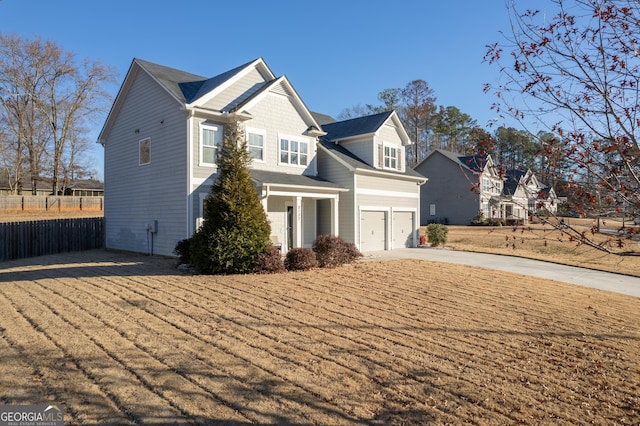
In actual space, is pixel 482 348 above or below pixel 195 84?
below

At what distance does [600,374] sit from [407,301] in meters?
3.85

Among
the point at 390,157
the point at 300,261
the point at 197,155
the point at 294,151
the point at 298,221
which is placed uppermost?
the point at 390,157

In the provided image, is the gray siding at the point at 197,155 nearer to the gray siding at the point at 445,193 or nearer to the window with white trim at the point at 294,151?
the window with white trim at the point at 294,151

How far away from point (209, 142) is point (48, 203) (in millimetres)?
25924

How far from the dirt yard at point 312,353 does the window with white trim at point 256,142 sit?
784 cm

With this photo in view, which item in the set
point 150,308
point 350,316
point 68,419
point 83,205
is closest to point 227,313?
point 150,308

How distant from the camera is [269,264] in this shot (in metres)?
11.3

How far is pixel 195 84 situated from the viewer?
17188mm

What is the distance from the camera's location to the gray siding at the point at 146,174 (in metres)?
15.3

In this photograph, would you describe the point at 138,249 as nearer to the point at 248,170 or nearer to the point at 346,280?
the point at 248,170

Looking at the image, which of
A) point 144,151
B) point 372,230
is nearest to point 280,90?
point 144,151

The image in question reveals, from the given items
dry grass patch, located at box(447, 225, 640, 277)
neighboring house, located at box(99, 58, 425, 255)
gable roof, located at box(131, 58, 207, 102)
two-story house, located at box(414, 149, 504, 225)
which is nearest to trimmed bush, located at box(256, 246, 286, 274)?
neighboring house, located at box(99, 58, 425, 255)

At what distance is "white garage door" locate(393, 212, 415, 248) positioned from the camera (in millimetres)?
21766

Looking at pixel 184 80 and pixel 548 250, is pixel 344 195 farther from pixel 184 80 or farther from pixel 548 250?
pixel 548 250
